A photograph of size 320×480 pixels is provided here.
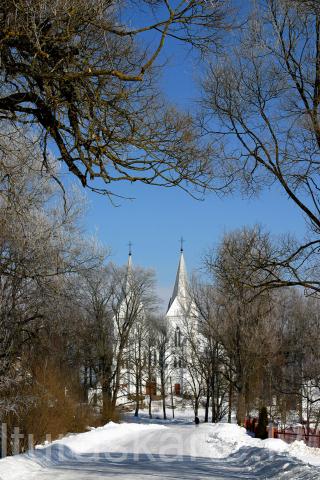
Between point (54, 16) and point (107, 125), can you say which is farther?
point (107, 125)

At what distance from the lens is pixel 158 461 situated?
15992 millimetres

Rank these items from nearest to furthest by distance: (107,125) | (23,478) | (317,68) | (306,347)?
(107,125)
(317,68)
(23,478)
(306,347)

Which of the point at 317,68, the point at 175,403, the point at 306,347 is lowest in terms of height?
the point at 175,403

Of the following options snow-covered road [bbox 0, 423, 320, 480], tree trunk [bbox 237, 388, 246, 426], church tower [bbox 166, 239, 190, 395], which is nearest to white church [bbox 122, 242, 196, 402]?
church tower [bbox 166, 239, 190, 395]

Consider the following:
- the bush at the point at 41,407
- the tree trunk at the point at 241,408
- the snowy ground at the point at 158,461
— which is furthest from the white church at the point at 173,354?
the snowy ground at the point at 158,461

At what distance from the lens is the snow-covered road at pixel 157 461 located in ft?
41.4

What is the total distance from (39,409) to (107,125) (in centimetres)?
1572

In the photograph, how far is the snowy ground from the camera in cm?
1262

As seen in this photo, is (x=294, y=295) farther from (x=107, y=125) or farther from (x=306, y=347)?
(x=107, y=125)

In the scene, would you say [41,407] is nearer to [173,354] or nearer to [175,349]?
[173,354]

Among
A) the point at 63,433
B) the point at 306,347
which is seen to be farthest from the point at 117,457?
the point at 306,347

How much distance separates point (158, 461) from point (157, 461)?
0.04m

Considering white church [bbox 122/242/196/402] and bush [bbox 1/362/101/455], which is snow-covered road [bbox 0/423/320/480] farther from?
white church [bbox 122/242/196/402]

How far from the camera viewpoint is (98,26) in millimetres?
5496
